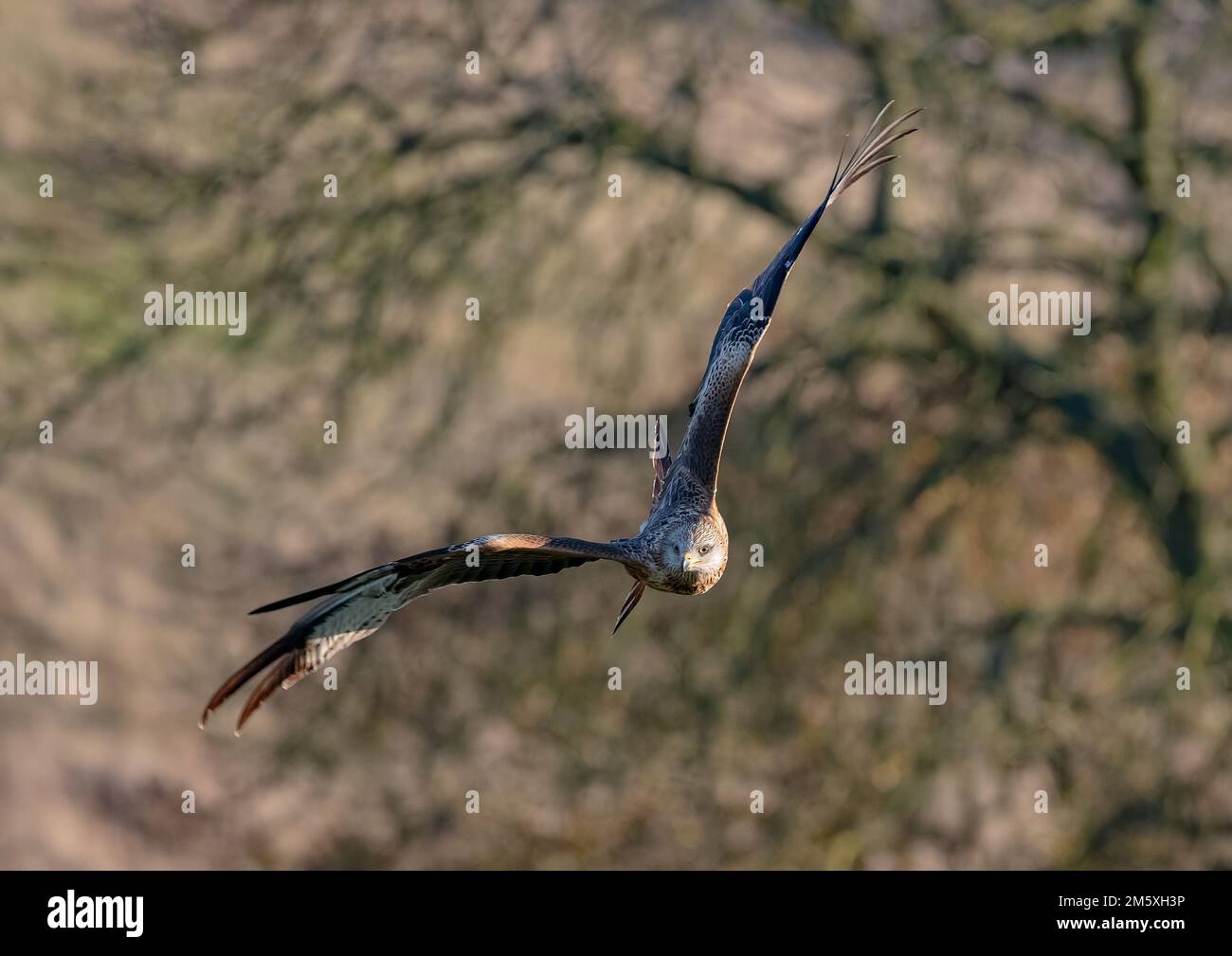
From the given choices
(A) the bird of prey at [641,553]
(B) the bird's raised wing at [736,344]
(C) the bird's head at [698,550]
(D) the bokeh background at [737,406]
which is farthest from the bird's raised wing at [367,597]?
(D) the bokeh background at [737,406]

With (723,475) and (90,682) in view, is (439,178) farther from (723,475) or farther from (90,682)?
(90,682)

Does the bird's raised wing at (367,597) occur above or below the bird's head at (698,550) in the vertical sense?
below

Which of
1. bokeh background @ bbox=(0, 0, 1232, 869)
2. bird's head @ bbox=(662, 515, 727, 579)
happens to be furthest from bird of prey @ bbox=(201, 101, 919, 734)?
bokeh background @ bbox=(0, 0, 1232, 869)

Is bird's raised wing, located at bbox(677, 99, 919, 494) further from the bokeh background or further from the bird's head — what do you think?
the bokeh background

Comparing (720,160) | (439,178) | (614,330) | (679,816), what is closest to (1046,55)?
(720,160)

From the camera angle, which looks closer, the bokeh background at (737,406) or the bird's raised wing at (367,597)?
the bird's raised wing at (367,597)

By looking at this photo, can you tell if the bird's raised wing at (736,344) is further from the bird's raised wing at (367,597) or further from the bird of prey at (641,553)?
the bird's raised wing at (367,597)

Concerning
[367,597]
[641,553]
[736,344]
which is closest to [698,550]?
[641,553]

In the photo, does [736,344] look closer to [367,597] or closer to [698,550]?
[698,550]
